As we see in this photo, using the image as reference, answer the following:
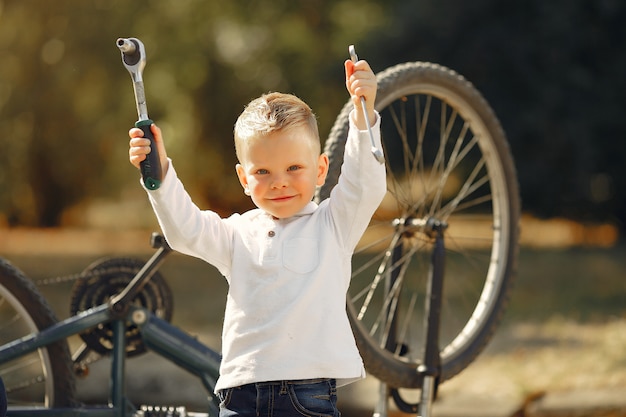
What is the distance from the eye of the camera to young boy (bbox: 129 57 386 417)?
7.37 feet

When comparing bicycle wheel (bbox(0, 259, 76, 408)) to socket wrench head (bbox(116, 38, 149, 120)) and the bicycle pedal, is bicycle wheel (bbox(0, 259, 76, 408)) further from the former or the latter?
socket wrench head (bbox(116, 38, 149, 120))

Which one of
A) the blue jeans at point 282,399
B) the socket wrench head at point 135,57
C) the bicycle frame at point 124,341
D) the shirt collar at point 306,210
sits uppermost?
the socket wrench head at point 135,57

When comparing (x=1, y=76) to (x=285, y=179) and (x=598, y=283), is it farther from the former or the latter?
(x=285, y=179)

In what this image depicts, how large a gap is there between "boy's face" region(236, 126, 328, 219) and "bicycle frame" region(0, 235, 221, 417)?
32.7 inches

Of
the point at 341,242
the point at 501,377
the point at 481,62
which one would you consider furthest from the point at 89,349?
the point at 481,62

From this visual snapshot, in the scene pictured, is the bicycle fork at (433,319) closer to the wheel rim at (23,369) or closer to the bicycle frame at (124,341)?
the bicycle frame at (124,341)

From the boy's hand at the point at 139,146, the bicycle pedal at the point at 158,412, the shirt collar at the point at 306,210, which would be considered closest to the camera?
the boy's hand at the point at 139,146

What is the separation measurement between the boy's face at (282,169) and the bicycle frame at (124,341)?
0.83 metres

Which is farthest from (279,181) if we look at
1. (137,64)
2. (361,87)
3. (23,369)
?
(23,369)

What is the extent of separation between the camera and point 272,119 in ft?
7.45

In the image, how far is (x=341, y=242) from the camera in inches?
92.9

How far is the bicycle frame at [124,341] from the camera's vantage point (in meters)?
3.06

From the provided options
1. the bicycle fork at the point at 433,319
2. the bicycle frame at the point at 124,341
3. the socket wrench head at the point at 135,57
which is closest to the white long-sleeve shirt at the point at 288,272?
the socket wrench head at the point at 135,57

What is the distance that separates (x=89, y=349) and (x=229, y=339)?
114 cm
